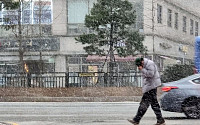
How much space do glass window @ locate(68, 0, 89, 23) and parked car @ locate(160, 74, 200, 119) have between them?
28598mm

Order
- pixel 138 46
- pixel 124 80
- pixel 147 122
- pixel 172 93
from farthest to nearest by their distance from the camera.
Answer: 1. pixel 138 46
2. pixel 124 80
3. pixel 172 93
4. pixel 147 122

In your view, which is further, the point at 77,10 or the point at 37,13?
the point at 77,10

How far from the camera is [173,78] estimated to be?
23594 millimetres

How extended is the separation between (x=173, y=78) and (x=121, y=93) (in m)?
3.79

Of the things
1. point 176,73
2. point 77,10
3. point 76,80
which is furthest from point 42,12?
point 176,73

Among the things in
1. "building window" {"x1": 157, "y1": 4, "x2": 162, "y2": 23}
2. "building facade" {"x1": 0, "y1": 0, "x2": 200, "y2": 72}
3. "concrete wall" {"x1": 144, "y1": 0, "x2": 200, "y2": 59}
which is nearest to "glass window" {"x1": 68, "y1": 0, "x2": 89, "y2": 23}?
"building facade" {"x1": 0, "y1": 0, "x2": 200, "y2": 72}

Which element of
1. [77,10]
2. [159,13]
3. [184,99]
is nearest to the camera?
[184,99]

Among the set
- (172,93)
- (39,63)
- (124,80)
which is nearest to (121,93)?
(124,80)

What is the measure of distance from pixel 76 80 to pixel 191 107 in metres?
12.2

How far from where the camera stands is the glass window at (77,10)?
39031mm

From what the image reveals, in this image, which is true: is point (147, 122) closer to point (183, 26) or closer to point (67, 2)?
point (67, 2)

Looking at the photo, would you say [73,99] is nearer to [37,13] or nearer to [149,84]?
[149,84]

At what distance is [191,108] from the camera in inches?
432

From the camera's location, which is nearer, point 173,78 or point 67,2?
point 173,78
